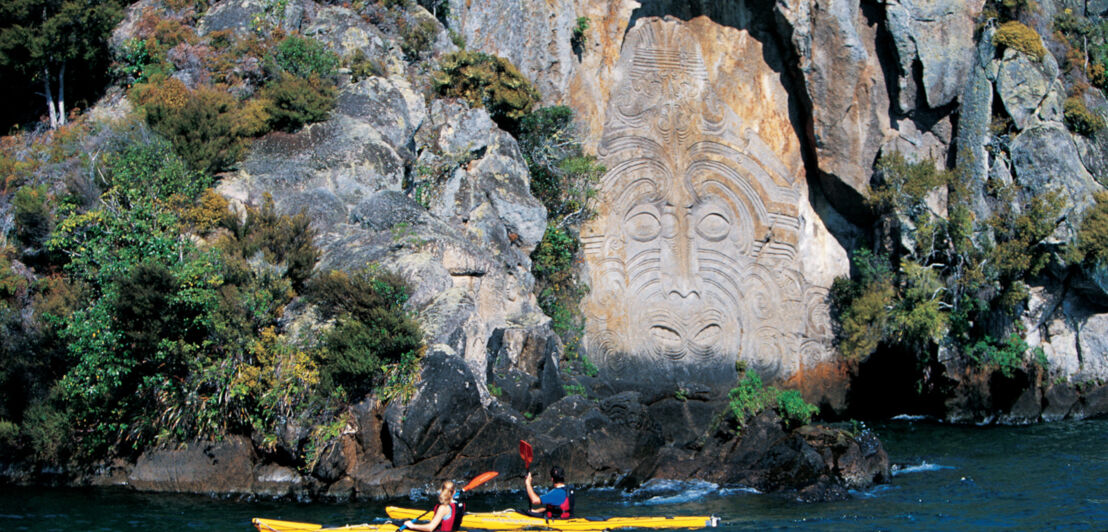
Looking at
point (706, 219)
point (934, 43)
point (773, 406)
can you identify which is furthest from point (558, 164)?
point (934, 43)

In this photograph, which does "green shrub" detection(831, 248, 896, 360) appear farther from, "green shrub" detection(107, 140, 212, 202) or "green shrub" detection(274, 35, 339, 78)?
"green shrub" detection(107, 140, 212, 202)

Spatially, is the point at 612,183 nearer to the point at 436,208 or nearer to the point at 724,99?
the point at 724,99

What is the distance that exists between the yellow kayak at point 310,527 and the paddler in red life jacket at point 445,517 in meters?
0.44

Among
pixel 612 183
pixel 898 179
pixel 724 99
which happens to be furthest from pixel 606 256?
pixel 898 179

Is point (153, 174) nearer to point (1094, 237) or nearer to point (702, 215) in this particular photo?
point (702, 215)

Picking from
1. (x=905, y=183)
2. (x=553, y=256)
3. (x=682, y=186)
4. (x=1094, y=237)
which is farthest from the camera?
(x=682, y=186)

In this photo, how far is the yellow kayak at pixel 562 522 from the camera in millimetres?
15062

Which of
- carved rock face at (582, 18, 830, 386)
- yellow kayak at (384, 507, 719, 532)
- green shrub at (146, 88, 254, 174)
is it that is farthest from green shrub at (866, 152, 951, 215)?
green shrub at (146, 88, 254, 174)

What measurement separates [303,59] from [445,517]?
14.5 metres

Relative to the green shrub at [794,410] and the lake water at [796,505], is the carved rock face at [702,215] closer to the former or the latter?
the green shrub at [794,410]

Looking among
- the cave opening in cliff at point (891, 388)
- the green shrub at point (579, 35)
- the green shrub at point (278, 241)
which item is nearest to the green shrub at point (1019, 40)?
the cave opening in cliff at point (891, 388)

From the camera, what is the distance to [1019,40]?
27234 millimetres

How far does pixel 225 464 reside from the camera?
18.6 meters

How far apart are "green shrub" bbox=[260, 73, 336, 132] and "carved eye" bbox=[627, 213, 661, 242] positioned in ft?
30.5
